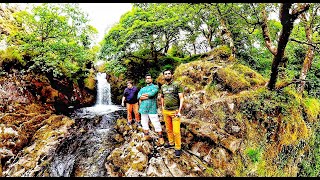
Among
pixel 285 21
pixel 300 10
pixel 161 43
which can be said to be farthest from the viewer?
pixel 161 43

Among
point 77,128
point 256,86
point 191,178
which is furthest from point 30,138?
point 256,86

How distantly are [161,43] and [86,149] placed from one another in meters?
7.62

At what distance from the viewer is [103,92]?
49.5 ft

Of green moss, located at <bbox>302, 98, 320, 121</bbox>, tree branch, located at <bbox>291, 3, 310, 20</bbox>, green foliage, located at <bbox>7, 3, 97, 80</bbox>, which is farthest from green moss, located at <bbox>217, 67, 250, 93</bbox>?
green foliage, located at <bbox>7, 3, 97, 80</bbox>

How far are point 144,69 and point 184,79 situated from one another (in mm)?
5207

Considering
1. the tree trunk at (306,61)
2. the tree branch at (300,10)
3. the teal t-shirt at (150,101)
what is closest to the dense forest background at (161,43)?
the tree trunk at (306,61)

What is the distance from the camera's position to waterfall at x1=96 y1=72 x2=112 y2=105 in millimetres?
14727

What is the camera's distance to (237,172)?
20.2ft

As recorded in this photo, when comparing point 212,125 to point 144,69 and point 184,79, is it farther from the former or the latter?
point 144,69

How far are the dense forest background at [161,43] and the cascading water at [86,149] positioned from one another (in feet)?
9.08

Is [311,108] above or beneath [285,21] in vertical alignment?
beneath

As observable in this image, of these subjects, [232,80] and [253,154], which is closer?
[253,154]

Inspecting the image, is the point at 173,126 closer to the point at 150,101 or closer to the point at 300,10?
the point at 150,101

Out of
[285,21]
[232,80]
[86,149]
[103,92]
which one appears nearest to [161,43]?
[103,92]
